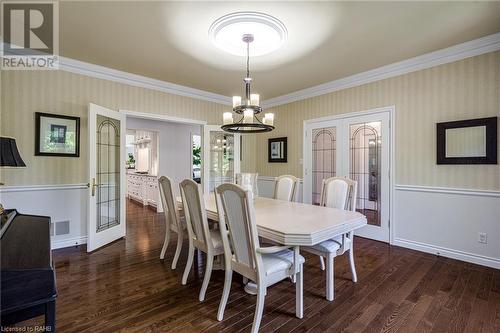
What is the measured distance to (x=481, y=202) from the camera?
2.87m

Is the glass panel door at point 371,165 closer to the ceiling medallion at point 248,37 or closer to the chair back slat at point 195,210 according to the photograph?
the ceiling medallion at point 248,37

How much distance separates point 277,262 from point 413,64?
3.26 metres

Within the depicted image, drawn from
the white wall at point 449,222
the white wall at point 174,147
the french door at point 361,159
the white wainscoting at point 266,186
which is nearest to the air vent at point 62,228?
the white wall at point 174,147

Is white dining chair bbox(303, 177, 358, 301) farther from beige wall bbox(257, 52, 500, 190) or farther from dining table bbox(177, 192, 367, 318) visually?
beige wall bbox(257, 52, 500, 190)

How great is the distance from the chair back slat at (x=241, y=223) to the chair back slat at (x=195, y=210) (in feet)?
1.15

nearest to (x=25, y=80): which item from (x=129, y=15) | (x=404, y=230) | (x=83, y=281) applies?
(x=129, y=15)

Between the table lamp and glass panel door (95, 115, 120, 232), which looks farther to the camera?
glass panel door (95, 115, 120, 232)

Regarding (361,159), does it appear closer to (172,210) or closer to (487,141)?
(487,141)

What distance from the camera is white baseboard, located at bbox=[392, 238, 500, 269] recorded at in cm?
281

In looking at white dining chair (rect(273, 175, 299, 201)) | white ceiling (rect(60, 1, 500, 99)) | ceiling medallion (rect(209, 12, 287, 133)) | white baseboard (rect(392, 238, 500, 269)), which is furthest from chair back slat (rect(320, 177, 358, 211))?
white ceiling (rect(60, 1, 500, 99))

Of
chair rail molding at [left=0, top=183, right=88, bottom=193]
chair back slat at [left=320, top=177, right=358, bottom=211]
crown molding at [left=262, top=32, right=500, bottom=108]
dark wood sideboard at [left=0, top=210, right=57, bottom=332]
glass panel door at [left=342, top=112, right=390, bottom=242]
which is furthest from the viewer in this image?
glass panel door at [left=342, top=112, right=390, bottom=242]

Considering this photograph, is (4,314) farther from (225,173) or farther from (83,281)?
(225,173)

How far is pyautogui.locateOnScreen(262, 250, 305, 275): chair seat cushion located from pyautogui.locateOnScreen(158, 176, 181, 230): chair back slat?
4.32 feet

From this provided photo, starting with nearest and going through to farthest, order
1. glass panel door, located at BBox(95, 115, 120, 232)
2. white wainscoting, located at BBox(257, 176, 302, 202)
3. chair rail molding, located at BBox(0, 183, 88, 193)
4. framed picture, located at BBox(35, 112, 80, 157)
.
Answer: chair rail molding, located at BBox(0, 183, 88, 193) → framed picture, located at BBox(35, 112, 80, 157) → glass panel door, located at BBox(95, 115, 120, 232) → white wainscoting, located at BBox(257, 176, 302, 202)
